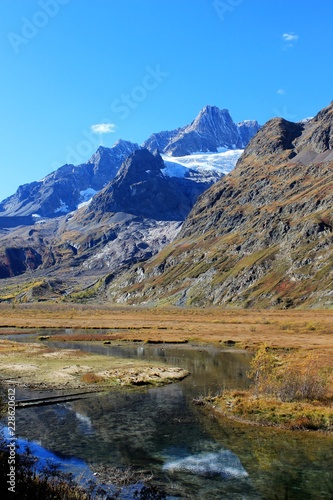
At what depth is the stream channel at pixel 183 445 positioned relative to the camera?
74.0 ft

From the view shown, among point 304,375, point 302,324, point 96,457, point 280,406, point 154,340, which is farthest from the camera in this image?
point 302,324

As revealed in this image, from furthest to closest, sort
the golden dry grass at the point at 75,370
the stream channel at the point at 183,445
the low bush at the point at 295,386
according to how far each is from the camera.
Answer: the golden dry grass at the point at 75,370 < the low bush at the point at 295,386 < the stream channel at the point at 183,445

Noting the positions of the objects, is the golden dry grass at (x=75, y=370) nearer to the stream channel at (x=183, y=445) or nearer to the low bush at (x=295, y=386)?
the stream channel at (x=183, y=445)

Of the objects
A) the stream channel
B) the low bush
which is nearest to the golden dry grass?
the stream channel

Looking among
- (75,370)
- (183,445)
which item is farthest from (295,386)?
(75,370)

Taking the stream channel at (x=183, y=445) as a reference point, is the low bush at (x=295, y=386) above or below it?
above

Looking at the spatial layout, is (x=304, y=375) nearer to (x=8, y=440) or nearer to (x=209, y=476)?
(x=209, y=476)

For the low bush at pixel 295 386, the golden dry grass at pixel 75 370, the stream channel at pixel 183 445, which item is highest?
the low bush at pixel 295 386

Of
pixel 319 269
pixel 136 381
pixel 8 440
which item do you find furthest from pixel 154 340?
pixel 319 269

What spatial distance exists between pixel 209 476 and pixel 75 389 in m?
23.1

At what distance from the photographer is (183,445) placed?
2800 centimetres

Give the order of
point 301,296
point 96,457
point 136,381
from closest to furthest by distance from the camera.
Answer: point 96,457 < point 136,381 < point 301,296

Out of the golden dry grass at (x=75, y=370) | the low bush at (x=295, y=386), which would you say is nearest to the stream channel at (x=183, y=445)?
the golden dry grass at (x=75, y=370)

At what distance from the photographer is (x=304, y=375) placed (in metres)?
38.0
